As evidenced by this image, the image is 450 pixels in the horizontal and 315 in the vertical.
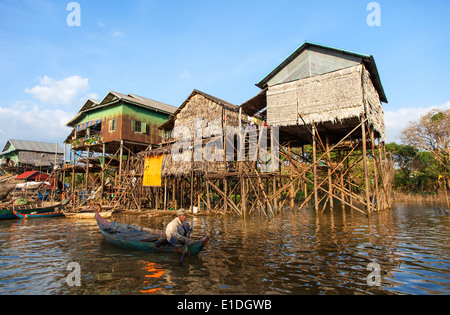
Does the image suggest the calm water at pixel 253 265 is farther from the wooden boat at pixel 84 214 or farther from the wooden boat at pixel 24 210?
the wooden boat at pixel 24 210

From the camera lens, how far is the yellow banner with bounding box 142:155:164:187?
63.9ft

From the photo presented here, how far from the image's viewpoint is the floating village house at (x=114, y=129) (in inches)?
893

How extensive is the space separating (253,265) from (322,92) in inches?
451


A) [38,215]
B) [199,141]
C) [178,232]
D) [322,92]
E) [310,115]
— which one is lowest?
[38,215]

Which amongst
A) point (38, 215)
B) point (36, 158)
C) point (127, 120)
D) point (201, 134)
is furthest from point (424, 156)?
point (36, 158)

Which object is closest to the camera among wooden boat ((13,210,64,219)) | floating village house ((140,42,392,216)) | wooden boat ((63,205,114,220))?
floating village house ((140,42,392,216))

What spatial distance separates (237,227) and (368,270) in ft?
21.6

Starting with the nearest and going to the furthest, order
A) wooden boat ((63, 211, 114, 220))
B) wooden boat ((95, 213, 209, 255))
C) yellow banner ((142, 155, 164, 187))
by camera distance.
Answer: wooden boat ((95, 213, 209, 255)) → wooden boat ((63, 211, 114, 220)) → yellow banner ((142, 155, 164, 187))

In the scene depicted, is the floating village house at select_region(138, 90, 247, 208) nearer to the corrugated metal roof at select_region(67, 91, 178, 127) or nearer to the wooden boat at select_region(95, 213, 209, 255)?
the corrugated metal roof at select_region(67, 91, 178, 127)

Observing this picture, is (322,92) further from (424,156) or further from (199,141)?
(424,156)

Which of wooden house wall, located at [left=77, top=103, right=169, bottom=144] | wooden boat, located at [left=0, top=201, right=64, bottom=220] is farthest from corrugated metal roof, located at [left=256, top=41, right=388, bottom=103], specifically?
wooden boat, located at [left=0, top=201, right=64, bottom=220]

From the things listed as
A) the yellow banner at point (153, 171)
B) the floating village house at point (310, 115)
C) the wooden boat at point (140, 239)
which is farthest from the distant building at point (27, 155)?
the wooden boat at point (140, 239)

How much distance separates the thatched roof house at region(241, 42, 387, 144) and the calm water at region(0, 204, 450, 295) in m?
6.74

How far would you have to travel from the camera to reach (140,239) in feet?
27.1
